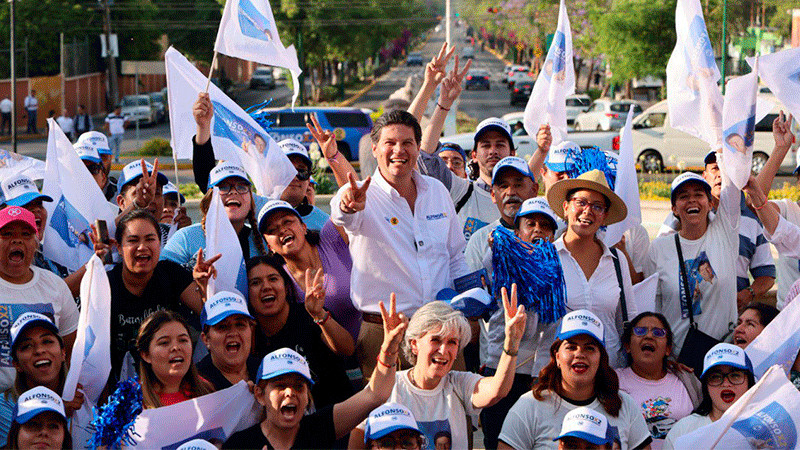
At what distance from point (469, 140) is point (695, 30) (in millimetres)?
16662

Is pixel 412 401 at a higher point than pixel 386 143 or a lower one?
lower

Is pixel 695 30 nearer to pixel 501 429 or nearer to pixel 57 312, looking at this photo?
pixel 501 429

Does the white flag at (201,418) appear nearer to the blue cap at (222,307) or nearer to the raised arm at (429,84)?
the blue cap at (222,307)

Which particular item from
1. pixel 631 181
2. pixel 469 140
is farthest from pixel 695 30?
pixel 469 140

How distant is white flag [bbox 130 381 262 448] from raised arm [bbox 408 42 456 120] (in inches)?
82.0

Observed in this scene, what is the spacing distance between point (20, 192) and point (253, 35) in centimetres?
199

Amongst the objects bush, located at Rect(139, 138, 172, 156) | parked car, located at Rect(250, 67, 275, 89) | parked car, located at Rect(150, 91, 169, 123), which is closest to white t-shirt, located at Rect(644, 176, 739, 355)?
bush, located at Rect(139, 138, 172, 156)

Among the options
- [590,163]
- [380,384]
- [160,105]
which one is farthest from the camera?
[160,105]

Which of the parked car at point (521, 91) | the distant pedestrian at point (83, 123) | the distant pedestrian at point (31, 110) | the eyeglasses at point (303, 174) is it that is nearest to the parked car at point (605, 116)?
the parked car at point (521, 91)

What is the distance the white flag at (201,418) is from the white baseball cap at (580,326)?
1476mm

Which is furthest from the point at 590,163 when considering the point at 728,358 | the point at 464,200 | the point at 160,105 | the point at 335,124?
the point at 160,105

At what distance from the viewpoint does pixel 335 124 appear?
27.8 metres

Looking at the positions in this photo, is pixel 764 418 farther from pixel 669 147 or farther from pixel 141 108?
pixel 141 108

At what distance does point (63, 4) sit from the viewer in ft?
146
